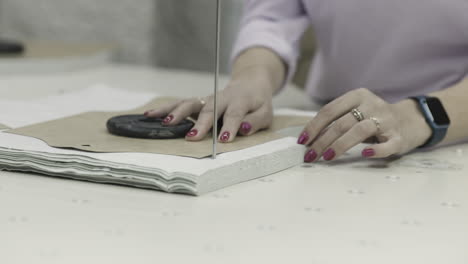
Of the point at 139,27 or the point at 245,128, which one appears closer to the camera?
the point at 245,128

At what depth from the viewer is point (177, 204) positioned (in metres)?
0.74

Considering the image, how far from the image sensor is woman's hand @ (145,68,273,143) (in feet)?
3.09

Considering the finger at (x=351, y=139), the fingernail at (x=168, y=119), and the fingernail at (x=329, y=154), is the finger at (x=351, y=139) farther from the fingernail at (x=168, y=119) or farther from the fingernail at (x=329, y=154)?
the fingernail at (x=168, y=119)

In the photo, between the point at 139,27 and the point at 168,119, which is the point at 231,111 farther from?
the point at 139,27

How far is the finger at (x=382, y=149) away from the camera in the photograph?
36.2 inches

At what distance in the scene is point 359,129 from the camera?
923 mm

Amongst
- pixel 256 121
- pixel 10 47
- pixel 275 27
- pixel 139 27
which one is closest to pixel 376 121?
pixel 256 121

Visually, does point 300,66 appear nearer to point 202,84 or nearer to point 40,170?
point 202,84

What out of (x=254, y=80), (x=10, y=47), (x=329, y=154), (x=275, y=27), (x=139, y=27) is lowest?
(x=329, y=154)

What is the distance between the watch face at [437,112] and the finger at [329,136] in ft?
0.45

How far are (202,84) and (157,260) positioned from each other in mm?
1091

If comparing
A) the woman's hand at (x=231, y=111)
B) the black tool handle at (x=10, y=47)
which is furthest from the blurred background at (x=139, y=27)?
the woman's hand at (x=231, y=111)

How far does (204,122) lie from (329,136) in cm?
16

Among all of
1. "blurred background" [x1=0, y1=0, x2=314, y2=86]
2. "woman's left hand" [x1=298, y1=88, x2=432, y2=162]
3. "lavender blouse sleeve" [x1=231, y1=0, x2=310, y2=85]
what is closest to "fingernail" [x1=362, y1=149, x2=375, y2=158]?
"woman's left hand" [x1=298, y1=88, x2=432, y2=162]
